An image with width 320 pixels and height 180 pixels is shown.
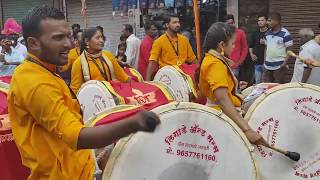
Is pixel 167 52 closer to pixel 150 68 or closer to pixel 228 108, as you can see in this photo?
pixel 150 68

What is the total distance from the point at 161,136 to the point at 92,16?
1504 cm

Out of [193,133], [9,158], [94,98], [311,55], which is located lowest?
[9,158]

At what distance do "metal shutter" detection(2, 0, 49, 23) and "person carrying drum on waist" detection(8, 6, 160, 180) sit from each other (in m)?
18.3

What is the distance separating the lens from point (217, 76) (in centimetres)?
435

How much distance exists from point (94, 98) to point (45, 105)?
3.04 m

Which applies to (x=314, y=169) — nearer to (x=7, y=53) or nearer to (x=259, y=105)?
(x=259, y=105)

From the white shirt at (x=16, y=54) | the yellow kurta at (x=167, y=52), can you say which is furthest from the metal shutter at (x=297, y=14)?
the white shirt at (x=16, y=54)

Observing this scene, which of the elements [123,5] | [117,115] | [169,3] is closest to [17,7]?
[123,5]

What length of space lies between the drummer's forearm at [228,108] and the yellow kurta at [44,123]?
160cm

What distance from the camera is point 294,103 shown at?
422 cm

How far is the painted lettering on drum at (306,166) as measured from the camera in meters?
4.18

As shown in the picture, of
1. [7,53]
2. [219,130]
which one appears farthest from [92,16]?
[219,130]

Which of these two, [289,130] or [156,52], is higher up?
[156,52]

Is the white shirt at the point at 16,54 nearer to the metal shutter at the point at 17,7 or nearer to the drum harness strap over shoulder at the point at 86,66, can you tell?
the drum harness strap over shoulder at the point at 86,66
